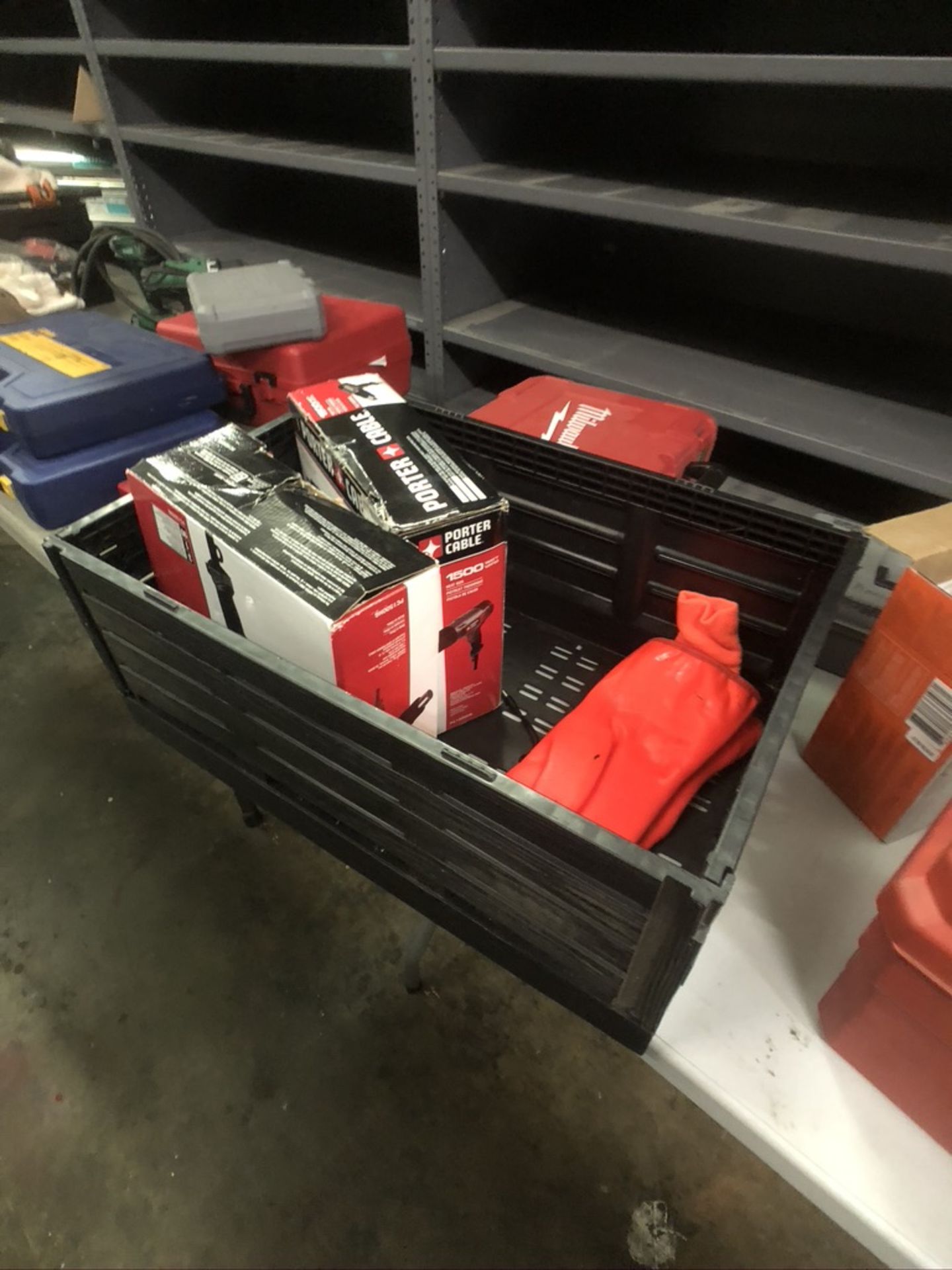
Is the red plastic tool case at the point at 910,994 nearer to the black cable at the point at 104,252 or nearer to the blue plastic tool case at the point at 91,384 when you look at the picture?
the blue plastic tool case at the point at 91,384

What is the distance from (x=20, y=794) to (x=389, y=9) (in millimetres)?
1913

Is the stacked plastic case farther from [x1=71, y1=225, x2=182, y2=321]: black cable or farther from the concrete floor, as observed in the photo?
the concrete floor

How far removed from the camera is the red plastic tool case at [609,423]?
86 centimetres

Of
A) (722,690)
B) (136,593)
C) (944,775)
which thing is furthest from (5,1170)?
(944,775)

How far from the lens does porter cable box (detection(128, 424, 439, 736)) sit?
0.55m

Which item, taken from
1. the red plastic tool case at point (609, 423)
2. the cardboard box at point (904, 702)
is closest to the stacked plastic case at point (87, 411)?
the red plastic tool case at point (609, 423)

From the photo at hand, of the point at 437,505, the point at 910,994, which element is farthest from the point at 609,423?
the point at 910,994

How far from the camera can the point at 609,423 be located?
905 mm

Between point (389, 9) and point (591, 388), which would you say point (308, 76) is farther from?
point (591, 388)

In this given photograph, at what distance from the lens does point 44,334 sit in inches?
44.4

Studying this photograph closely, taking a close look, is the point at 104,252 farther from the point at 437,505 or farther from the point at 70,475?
the point at 437,505

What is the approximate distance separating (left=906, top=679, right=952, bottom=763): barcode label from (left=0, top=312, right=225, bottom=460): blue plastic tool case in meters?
1.05

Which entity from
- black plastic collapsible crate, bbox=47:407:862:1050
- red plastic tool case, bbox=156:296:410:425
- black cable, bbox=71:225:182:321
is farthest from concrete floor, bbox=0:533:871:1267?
black cable, bbox=71:225:182:321

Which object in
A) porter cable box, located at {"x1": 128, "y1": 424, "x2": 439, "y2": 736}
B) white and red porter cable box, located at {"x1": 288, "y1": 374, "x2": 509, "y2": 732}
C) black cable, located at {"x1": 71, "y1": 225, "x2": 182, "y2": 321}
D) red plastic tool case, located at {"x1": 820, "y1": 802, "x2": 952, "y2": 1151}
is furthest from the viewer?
black cable, located at {"x1": 71, "y1": 225, "x2": 182, "y2": 321}
